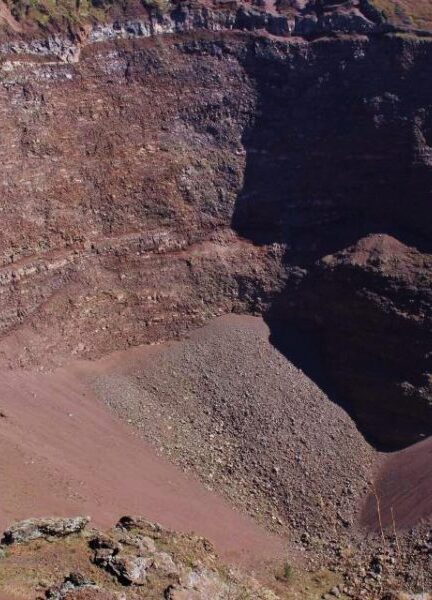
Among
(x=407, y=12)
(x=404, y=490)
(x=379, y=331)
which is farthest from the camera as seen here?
(x=407, y=12)

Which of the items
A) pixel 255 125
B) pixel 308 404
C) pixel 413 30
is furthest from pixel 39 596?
pixel 413 30

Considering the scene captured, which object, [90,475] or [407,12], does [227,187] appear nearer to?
[407,12]

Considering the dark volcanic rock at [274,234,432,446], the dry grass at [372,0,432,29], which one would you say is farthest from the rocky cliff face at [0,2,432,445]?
the dry grass at [372,0,432,29]

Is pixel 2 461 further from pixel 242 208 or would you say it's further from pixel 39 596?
pixel 242 208

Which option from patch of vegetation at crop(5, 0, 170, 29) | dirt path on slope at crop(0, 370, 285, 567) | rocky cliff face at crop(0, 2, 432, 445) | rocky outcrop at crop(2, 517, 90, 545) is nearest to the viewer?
rocky outcrop at crop(2, 517, 90, 545)

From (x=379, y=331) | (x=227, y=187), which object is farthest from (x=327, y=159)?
(x=379, y=331)

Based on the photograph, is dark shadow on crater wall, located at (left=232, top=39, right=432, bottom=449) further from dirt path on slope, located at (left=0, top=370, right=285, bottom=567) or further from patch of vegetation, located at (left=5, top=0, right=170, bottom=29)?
dirt path on slope, located at (left=0, top=370, right=285, bottom=567)
